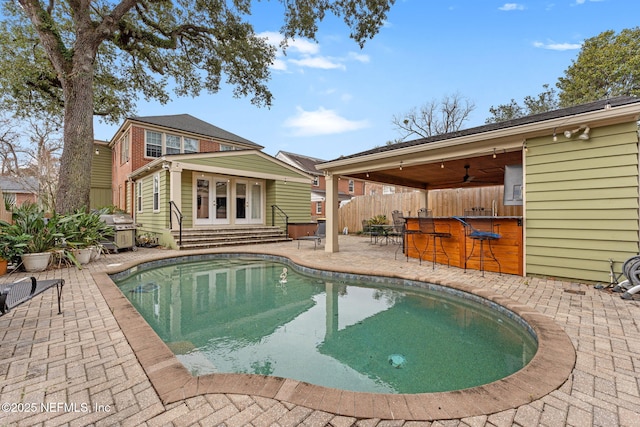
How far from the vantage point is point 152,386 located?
180 centimetres

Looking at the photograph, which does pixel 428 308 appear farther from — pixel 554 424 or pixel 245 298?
pixel 245 298

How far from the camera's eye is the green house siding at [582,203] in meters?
4.04

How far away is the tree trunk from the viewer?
7441mm

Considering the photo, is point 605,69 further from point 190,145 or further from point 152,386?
point 152,386

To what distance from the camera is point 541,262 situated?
479cm

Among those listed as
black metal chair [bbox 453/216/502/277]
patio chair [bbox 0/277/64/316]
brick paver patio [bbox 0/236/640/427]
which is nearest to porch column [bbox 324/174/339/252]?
black metal chair [bbox 453/216/502/277]

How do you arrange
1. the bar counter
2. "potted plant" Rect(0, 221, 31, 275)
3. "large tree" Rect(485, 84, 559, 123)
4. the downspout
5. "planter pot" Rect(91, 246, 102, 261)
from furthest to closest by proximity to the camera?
1. "large tree" Rect(485, 84, 559, 123)
2. "planter pot" Rect(91, 246, 102, 261)
3. "potted plant" Rect(0, 221, 31, 275)
4. the bar counter
5. the downspout

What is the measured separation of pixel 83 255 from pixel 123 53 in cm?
934

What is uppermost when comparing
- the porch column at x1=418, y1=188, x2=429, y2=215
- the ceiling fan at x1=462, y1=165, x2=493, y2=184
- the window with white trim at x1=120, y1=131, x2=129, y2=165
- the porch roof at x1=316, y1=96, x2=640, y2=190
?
the window with white trim at x1=120, y1=131, x2=129, y2=165

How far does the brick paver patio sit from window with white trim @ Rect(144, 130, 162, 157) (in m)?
11.4

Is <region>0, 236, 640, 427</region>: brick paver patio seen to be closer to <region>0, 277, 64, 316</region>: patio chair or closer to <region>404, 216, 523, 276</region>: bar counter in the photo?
<region>0, 277, 64, 316</region>: patio chair

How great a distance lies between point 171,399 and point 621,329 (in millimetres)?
3951

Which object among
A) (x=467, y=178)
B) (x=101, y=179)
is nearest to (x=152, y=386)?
→ (x=467, y=178)

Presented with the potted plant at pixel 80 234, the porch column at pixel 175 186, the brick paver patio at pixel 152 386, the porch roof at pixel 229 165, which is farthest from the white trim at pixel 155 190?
the brick paver patio at pixel 152 386
